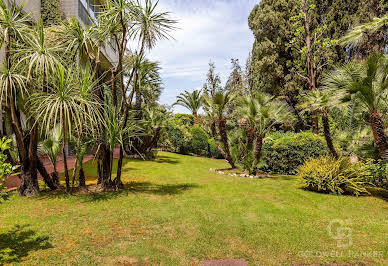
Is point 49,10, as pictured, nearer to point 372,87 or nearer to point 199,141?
point 199,141

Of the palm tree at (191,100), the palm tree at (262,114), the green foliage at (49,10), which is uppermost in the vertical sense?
the green foliage at (49,10)

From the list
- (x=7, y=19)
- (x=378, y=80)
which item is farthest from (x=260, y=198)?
(x=7, y=19)

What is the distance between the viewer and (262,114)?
35.4 feet

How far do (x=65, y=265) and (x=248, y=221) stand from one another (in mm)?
3770

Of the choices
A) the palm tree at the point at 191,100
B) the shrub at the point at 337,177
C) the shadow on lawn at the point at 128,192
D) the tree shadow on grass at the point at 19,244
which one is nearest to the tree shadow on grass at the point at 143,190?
the shadow on lawn at the point at 128,192

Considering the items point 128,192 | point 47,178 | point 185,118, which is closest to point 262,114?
point 128,192

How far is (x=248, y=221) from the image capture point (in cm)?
554

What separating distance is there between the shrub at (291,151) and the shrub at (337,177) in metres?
2.55

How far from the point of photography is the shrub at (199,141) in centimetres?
2188

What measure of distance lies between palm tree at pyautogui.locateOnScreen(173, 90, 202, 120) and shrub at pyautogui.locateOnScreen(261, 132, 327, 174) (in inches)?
726

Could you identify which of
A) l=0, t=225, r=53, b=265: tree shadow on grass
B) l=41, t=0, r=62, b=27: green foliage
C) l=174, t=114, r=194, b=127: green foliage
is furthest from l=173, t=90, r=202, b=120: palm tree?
l=0, t=225, r=53, b=265: tree shadow on grass

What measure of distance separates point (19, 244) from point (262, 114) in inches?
374

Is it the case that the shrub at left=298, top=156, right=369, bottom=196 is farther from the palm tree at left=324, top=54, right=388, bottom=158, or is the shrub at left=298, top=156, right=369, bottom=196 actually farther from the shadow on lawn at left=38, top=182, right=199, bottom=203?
the shadow on lawn at left=38, top=182, right=199, bottom=203

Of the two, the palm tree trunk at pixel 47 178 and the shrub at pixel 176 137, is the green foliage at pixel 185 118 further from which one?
the palm tree trunk at pixel 47 178
